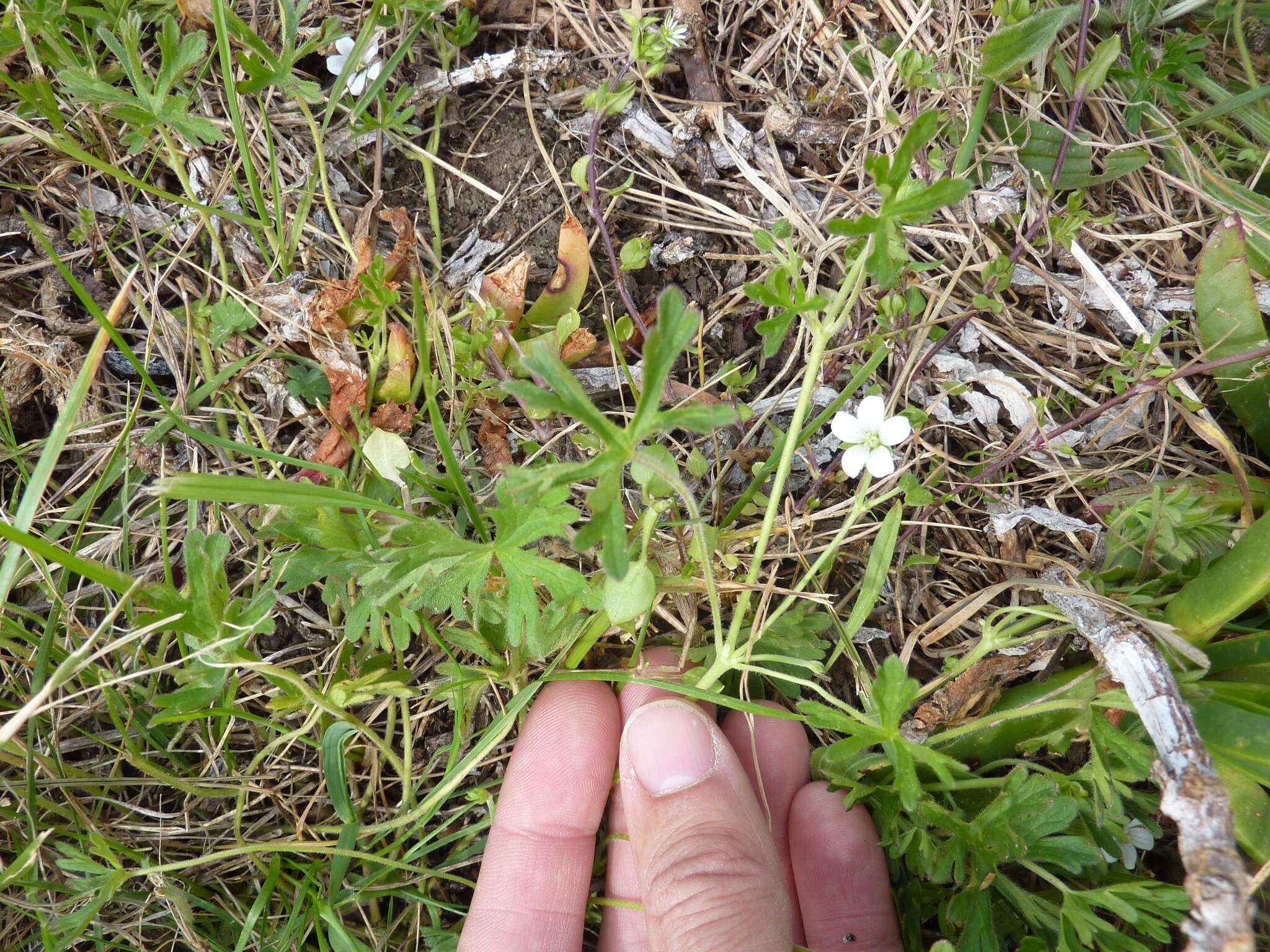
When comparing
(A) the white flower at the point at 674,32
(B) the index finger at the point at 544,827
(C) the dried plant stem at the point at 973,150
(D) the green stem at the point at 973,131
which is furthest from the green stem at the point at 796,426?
(A) the white flower at the point at 674,32

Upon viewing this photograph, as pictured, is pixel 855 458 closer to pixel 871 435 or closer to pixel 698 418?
pixel 871 435

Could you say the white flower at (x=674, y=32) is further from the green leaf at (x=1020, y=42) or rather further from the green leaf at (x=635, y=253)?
the green leaf at (x=1020, y=42)

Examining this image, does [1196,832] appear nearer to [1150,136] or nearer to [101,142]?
[1150,136]

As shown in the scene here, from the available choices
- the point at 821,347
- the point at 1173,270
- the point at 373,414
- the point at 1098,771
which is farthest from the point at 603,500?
the point at 1173,270

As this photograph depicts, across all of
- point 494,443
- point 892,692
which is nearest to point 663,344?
point 892,692

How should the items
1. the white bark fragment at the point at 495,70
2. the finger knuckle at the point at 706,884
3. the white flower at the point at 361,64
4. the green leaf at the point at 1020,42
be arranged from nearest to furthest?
1. the finger knuckle at the point at 706,884
2. the green leaf at the point at 1020,42
3. the white flower at the point at 361,64
4. the white bark fragment at the point at 495,70

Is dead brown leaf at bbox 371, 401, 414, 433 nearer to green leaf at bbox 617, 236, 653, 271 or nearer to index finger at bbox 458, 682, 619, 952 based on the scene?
green leaf at bbox 617, 236, 653, 271
